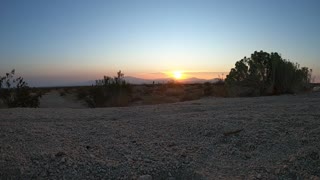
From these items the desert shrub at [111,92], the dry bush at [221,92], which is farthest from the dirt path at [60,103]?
the dry bush at [221,92]

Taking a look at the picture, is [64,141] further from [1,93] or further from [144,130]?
[1,93]

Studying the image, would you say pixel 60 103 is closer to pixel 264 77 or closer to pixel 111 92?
pixel 111 92

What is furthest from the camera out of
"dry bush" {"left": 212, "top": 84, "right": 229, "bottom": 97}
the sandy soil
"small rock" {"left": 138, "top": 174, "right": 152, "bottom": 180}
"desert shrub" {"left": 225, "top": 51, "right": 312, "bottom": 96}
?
"dry bush" {"left": 212, "top": 84, "right": 229, "bottom": 97}

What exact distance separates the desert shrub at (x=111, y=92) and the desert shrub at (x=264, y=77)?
6.53m

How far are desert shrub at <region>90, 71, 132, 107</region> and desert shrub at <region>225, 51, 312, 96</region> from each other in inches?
257

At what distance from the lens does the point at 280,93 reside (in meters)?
21.7

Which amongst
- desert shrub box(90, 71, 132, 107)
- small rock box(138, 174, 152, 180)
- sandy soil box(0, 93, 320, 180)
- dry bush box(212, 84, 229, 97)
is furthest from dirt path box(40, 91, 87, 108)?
small rock box(138, 174, 152, 180)

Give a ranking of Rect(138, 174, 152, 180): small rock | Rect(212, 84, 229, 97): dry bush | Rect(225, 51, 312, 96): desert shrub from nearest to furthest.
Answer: Rect(138, 174, 152, 180): small rock
Rect(225, 51, 312, 96): desert shrub
Rect(212, 84, 229, 97): dry bush

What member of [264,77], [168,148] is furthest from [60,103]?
[168,148]

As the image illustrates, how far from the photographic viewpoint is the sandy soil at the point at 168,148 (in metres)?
6.28

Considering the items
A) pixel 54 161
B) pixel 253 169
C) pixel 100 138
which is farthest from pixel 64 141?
pixel 253 169

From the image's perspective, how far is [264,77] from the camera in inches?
869

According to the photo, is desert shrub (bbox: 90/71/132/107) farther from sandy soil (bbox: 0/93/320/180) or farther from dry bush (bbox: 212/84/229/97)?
sandy soil (bbox: 0/93/320/180)

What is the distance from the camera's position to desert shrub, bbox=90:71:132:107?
928 inches
